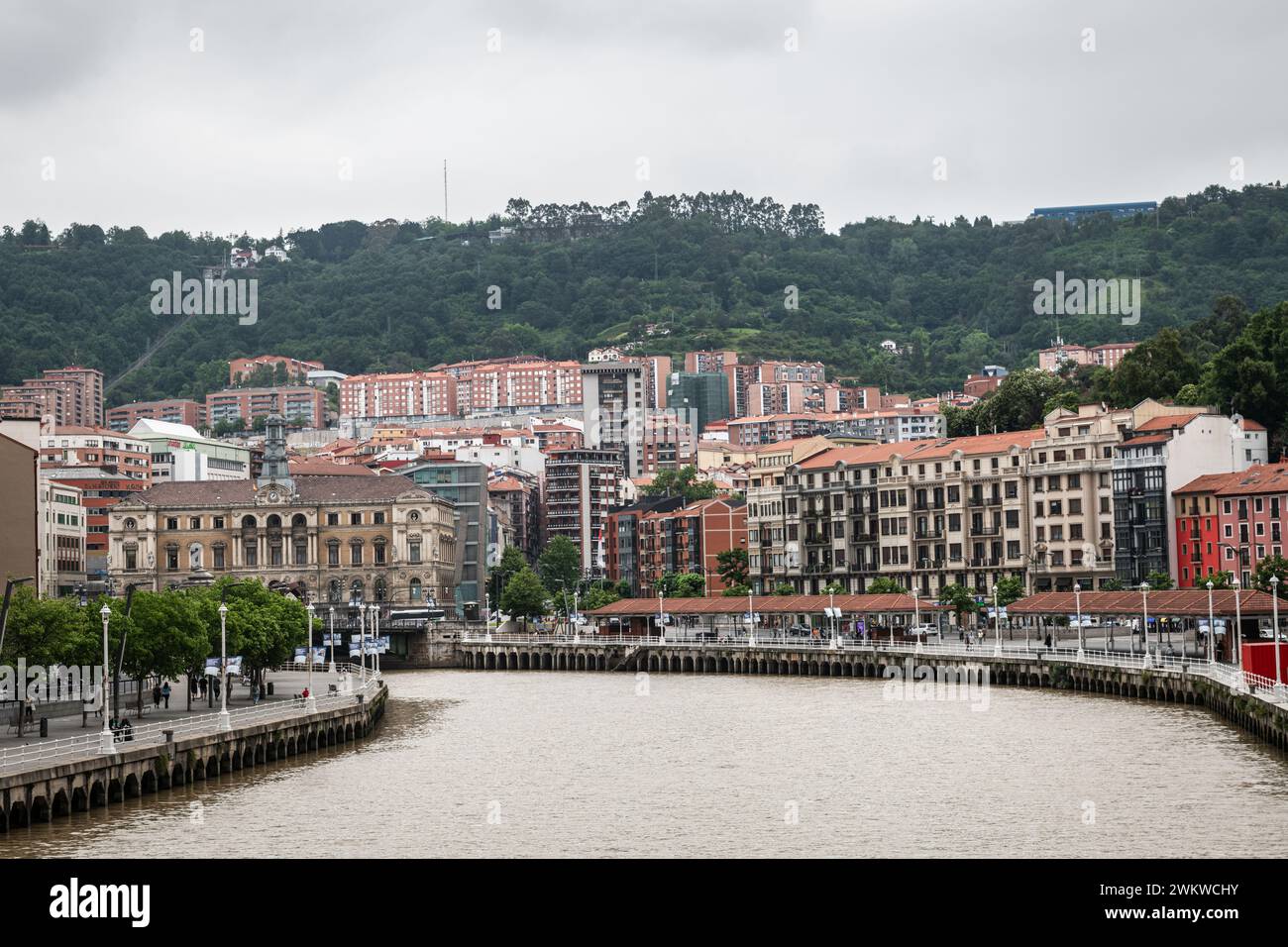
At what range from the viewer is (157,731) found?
63000mm

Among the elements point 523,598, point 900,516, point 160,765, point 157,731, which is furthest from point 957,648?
point 523,598

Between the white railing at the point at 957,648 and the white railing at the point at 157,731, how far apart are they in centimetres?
3509

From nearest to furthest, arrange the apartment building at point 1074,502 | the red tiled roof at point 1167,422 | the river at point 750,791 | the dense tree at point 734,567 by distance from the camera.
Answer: the river at point 750,791 < the red tiled roof at point 1167,422 < the apartment building at point 1074,502 < the dense tree at point 734,567

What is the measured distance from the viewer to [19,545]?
95.8 meters

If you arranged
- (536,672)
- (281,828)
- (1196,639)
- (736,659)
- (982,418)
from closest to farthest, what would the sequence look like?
1. (281,828)
2. (1196,639)
3. (736,659)
4. (536,672)
5. (982,418)

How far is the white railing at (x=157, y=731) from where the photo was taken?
52.3m

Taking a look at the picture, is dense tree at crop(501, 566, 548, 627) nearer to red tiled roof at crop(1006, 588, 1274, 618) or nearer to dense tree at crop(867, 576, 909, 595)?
dense tree at crop(867, 576, 909, 595)

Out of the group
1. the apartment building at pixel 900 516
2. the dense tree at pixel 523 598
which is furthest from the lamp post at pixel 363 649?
the apartment building at pixel 900 516

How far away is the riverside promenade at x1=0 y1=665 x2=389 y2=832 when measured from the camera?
49.7m

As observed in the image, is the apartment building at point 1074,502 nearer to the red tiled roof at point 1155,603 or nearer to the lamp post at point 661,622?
the red tiled roof at point 1155,603
